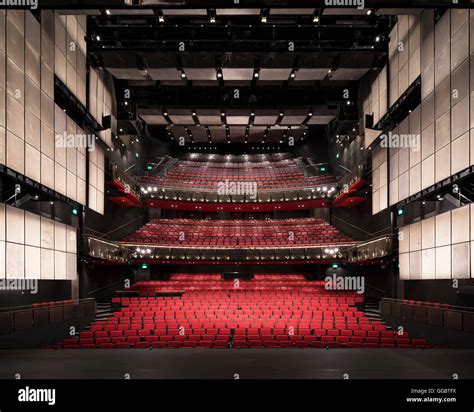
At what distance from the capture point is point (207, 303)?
14.3m

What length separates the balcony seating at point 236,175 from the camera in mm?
23625

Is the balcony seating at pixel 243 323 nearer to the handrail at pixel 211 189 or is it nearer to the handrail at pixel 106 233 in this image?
the handrail at pixel 106 233

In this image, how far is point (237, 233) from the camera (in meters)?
23.1

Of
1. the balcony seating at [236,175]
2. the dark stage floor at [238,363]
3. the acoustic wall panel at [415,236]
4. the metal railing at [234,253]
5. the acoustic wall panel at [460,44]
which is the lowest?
the dark stage floor at [238,363]

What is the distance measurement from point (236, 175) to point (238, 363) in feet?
68.2

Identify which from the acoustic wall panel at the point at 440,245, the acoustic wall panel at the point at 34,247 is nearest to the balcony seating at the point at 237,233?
the acoustic wall panel at the point at 440,245

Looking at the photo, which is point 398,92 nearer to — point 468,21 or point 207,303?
point 468,21

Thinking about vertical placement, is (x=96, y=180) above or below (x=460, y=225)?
above

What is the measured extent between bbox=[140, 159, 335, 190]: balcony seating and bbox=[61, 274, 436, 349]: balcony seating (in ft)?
23.9

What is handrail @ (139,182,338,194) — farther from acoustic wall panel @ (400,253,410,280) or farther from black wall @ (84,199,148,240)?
acoustic wall panel @ (400,253,410,280)

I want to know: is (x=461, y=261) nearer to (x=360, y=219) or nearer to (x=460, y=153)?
(x=460, y=153)

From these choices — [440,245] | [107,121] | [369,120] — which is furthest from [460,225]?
[107,121]

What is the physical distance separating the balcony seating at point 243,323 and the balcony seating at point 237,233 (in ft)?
10.1
